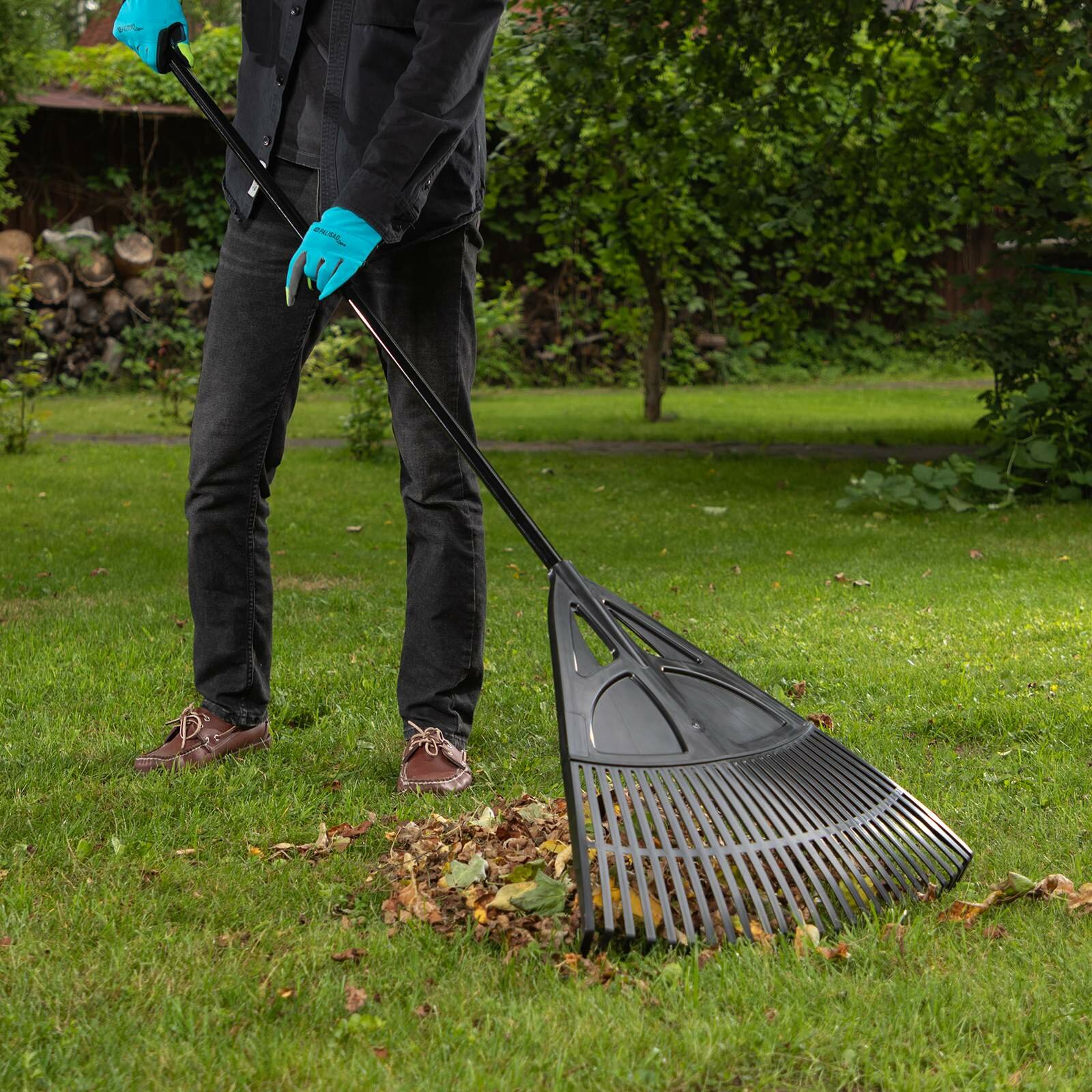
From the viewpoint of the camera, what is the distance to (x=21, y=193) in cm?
1477

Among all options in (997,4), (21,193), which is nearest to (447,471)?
(997,4)

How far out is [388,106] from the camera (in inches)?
103

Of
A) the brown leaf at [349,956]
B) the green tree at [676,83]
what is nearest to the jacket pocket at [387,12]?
the brown leaf at [349,956]

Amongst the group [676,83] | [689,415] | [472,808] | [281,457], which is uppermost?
[676,83]

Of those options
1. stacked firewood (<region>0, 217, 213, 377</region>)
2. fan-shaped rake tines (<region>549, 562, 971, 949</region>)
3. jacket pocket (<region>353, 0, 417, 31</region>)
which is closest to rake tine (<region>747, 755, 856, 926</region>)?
fan-shaped rake tines (<region>549, 562, 971, 949</region>)

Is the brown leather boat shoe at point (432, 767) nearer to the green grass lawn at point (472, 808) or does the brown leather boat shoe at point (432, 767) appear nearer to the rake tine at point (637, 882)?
the green grass lawn at point (472, 808)

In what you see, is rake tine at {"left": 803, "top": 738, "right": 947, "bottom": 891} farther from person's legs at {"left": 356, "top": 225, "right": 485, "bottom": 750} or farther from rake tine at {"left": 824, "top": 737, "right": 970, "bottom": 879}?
person's legs at {"left": 356, "top": 225, "right": 485, "bottom": 750}

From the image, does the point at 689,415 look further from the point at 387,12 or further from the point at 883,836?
the point at 883,836

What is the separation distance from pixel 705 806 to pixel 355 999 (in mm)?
634

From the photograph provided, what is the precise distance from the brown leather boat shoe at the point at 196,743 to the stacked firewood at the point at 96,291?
40.1 feet

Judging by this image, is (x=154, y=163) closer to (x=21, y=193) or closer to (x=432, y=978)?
(x=21, y=193)

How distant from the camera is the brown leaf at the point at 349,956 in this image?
199 cm

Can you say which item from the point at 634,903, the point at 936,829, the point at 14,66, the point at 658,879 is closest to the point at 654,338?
Result: the point at 14,66

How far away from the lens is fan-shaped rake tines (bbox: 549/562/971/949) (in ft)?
6.53
